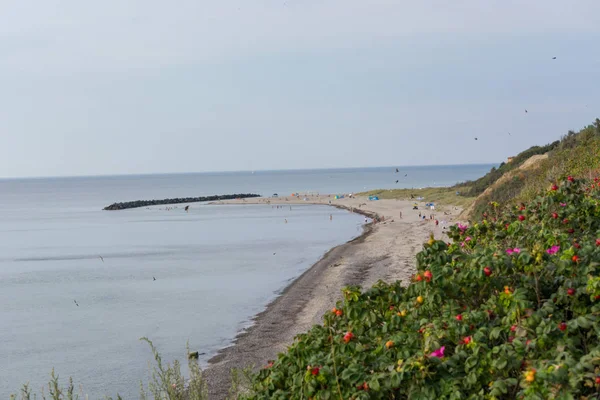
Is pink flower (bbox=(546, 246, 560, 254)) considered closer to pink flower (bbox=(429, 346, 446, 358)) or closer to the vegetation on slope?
pink flower (bbox=(429, 346, 446, 358))

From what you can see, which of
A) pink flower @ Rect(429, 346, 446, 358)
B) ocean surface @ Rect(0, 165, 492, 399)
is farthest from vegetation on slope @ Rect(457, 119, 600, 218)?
ocean surface @ Rect(0, 165, 492, 399)

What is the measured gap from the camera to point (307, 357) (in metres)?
5.58

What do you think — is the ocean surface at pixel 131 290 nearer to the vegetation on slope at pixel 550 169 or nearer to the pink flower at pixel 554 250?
the vegetation on slope at pixel 550 169

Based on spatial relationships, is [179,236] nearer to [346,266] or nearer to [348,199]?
[346,266]

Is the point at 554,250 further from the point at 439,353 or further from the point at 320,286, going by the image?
the point at 320,286

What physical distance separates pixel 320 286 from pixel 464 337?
69.2 feet

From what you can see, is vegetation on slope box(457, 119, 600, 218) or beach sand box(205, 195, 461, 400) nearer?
beach sand box(205, 195, 461, 400)

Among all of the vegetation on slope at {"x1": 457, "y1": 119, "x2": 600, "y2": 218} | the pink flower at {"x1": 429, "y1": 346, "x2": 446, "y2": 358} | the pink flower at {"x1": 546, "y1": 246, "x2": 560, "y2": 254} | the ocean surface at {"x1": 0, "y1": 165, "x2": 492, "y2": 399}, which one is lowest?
the ocean surface at {"x1": 0, "y1": 165, "x2": 492, "y2": 399}

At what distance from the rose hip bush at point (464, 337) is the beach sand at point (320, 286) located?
6.59m

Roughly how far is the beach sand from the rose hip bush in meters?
6.59

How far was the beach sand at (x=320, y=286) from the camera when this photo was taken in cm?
1670

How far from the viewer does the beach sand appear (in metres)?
16.7

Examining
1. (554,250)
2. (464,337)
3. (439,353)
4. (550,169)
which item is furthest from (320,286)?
(439,353)

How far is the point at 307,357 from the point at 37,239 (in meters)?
59.0
